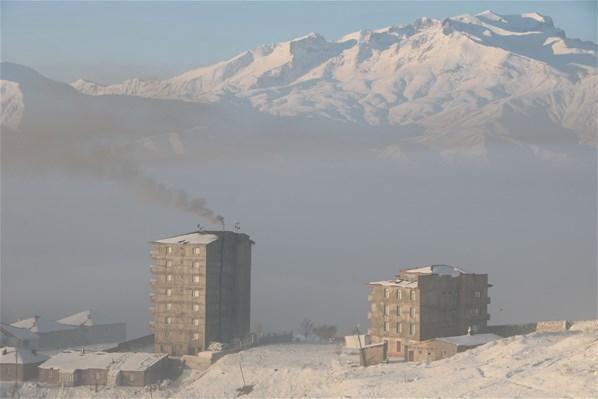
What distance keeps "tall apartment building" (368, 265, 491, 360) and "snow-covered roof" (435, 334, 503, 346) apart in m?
3.31

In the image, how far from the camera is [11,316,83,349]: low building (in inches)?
5955

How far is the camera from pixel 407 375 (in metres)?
103

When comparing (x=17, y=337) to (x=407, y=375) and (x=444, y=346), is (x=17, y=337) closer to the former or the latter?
(x=444, y=346)

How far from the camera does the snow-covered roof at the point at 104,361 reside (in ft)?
406

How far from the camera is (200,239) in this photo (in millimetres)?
132500

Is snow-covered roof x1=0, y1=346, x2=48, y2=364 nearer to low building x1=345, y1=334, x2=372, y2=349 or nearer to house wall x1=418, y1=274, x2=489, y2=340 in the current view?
low building x1=345, y1=334, x2=372, y2=349

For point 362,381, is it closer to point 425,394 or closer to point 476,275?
point 425,394

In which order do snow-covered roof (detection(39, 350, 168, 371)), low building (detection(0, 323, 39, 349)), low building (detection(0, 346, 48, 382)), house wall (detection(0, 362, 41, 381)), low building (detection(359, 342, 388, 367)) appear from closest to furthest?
low building (detection(359, 342, 388, 367)) < snow-covered roof (detection(39, 350, 168, 371)) < house wall (detection(0, 362, 41, 381)) < low building (detection(0, 346, 48, 382)) < low building (detection(0, 323, 39, 349))

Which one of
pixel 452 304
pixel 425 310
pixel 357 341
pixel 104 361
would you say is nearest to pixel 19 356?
pixel 104 361

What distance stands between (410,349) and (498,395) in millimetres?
31734

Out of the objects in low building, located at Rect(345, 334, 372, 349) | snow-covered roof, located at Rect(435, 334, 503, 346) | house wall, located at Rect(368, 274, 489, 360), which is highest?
house wall, located at Rect(368, 274, 489, 360)

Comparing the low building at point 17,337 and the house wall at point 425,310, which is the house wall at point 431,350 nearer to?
the house wall at point 425,310

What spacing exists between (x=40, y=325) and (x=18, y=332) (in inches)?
251

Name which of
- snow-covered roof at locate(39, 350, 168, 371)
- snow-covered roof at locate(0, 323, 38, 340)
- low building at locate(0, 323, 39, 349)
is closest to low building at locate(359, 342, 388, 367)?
snow-covered roof at locate(39, 350, 168, 371)
